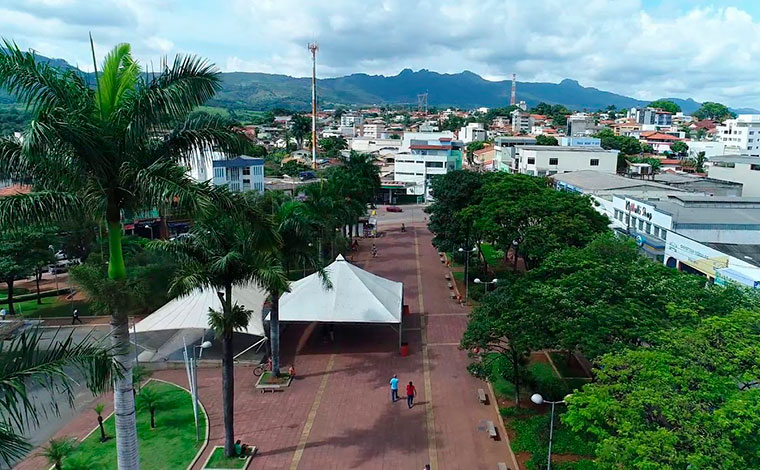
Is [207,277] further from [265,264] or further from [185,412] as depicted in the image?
[185,412]

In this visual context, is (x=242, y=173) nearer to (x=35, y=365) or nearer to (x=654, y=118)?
(x=35, y=365)

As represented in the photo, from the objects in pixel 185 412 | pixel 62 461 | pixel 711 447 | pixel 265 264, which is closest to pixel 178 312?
pixel 185 412

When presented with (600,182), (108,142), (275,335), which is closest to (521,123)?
(600,182)

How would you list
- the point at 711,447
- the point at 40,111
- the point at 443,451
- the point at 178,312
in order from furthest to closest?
the point at 178,312 → the point at 443,451 → the point at 711,447 → the point at 40,111

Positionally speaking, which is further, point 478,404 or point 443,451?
point 478,404

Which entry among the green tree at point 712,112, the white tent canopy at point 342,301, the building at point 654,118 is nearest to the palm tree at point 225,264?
the white tent canopy at point 342,301

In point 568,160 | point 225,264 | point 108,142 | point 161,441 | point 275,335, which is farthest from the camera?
point 568,160
